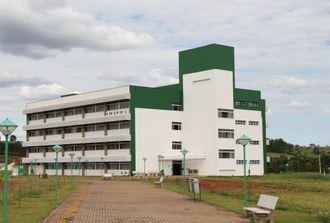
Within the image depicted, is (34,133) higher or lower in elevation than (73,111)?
lower

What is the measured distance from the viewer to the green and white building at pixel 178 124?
257ft

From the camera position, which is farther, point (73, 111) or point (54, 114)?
point (54, 114)

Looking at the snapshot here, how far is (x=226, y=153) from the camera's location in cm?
8031

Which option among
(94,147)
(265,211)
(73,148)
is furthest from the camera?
(73,148)

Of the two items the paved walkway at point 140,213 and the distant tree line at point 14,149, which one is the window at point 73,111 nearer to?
the distant tree line at point 14,149

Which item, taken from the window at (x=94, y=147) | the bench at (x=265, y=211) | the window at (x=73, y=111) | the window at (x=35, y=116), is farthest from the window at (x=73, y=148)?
the bench at (x=265, y=211)

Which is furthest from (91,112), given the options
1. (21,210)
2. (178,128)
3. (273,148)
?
(273,148)

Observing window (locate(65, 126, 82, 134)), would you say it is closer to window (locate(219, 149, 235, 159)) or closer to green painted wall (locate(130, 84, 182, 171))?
green painted wall (locate(130, 84, 182, 171))

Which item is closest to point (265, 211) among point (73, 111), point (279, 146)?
point (73, 111)

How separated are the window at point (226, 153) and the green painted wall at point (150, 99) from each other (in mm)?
11118

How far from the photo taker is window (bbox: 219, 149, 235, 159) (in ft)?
261

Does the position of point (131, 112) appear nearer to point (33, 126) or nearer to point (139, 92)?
point (139, 92)

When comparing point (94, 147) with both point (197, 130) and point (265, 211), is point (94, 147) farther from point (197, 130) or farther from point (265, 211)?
point (265, 211)

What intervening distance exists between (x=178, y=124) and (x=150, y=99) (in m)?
6.93
